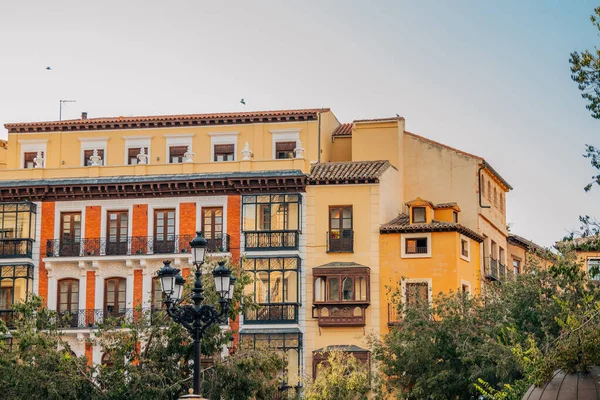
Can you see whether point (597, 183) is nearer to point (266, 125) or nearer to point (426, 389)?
point (426, 389)

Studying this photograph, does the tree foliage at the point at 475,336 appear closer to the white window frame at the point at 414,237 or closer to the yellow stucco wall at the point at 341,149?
the white window frame at the point at 414,237

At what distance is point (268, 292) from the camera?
5559cm

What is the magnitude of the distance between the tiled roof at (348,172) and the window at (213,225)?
4173 millimetres

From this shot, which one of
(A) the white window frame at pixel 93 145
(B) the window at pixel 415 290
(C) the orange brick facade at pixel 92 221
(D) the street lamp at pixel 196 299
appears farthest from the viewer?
(A) the white window frame at pixel 93 145

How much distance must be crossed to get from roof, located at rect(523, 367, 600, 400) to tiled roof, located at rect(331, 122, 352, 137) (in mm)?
30501

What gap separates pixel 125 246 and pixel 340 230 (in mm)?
9060

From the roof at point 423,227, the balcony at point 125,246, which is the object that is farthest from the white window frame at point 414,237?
the balcony at point 125,246

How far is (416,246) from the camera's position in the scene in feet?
183

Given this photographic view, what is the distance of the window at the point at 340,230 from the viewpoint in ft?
184

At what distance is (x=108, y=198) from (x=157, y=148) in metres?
3.43

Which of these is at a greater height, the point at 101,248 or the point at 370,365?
the point at 101,248

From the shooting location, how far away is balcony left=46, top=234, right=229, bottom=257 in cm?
5656

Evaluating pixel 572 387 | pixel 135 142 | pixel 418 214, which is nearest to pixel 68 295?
pixel 135 142

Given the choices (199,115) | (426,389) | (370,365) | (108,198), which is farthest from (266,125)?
(426,389)
